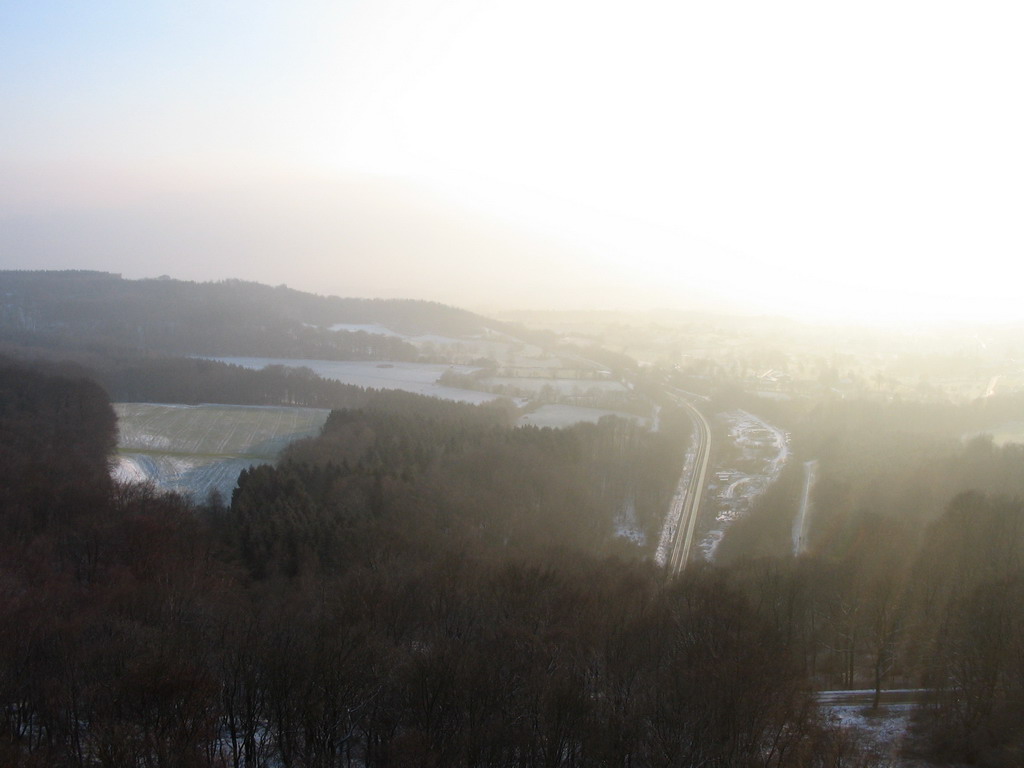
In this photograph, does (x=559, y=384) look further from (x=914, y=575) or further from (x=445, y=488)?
(x=914, y=575)

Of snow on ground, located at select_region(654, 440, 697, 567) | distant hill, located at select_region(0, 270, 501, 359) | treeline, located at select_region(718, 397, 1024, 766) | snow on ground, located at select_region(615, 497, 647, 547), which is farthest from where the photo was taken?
distant hill, located at select_region(0, 270, 501, 359)

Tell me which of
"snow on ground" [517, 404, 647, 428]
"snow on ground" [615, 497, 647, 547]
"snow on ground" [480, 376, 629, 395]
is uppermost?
"snow on ground" [480, 376, 629, 395]

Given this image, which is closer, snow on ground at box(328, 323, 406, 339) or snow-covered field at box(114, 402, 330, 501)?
snow-covered field at box(114, 402, 330, 501)

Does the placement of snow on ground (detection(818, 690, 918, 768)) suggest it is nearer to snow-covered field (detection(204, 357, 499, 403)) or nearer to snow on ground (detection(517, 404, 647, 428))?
snow on ground (detection(517, 404, 647, 428))

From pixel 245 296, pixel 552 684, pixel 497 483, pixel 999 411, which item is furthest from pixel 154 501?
pixel 245 296

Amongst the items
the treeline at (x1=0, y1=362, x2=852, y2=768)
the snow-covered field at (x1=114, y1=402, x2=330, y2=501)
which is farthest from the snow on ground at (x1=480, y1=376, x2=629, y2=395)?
the treeline at (x1=0, y1=362, x2=852, y2=768)

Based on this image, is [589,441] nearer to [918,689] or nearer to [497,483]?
[497,483]

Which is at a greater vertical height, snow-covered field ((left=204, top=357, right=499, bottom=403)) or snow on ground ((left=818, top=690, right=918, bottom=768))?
snow-covered field ((left=204, top=357, right=499, bottom=403))
